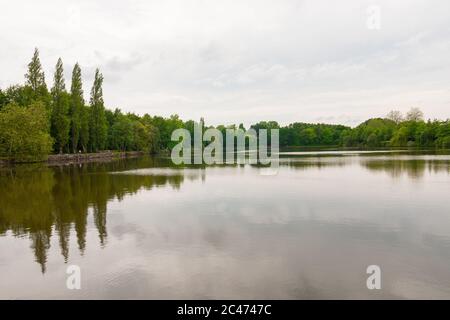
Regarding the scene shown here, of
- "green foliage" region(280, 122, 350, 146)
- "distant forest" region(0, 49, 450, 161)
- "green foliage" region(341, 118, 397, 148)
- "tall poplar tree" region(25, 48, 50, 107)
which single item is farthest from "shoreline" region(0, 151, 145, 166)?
"green foliage" region(280, 122, 350, 146)

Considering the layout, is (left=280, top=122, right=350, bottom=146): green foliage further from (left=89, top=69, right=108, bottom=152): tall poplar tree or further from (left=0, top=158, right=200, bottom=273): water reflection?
(left=0, top=158, right=200, bottom=273): water reflection

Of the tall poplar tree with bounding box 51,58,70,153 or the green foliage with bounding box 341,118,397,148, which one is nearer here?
the tall poplar tree with bounding box 51,58,70,153

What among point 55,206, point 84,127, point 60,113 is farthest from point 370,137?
point 55,206

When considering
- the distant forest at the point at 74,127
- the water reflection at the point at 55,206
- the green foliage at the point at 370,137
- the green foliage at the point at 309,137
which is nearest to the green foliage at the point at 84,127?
the distant forest at the point at 74,127

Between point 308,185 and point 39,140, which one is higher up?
point 39,140

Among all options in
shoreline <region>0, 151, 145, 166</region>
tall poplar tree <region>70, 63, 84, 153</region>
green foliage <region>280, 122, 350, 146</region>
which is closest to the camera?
shoreline <region>0, 151, 145, 166</region>

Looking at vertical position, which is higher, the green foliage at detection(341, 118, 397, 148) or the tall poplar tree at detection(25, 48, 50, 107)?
the tall poplar tree at detection(25, 48, 50, 107)

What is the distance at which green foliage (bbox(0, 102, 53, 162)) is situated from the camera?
3956 centimetres

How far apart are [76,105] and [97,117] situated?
662 cm

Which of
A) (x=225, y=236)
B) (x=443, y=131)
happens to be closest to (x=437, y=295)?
(x=225, y=236)

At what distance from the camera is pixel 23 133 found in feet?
130
